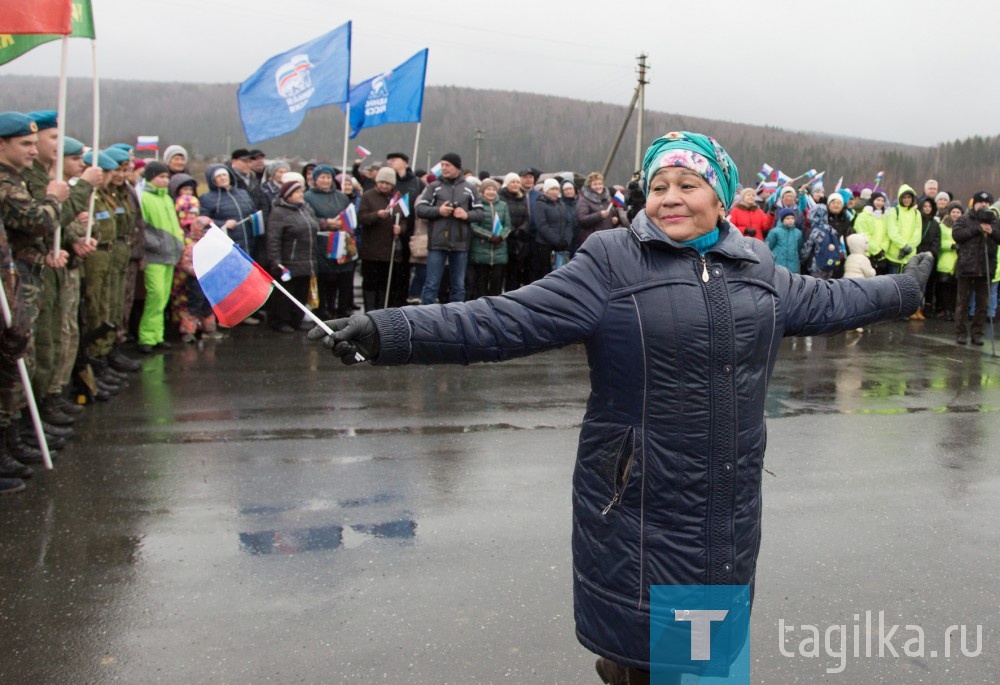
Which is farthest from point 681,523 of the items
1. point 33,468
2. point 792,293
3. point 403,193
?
point 403,193

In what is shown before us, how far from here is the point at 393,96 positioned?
48.7 ft

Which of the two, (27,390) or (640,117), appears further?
(640,117)

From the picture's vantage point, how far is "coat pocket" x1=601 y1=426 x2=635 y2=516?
113 inches

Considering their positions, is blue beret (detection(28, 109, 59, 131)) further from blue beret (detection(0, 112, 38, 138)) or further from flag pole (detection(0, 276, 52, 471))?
flag pole (detection(0, 276, 52, 471))

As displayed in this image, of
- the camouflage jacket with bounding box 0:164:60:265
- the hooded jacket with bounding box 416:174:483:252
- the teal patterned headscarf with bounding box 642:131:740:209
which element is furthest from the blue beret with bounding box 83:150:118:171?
the teal patterned headscarf with bounding box 642:131:740:209

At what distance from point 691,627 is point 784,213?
1276 cm

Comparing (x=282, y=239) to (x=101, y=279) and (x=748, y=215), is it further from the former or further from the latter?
(x=748, y=215)

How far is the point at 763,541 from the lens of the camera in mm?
5344

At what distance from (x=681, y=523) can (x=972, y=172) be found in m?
22.3

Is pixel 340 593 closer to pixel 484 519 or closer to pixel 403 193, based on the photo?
pixel 484 519

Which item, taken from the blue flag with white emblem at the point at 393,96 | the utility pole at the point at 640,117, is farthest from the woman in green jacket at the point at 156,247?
the utility pole at the point at 640,117

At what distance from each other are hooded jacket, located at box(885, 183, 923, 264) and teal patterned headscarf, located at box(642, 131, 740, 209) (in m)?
13.4

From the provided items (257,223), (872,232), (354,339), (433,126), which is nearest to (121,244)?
(257,223)

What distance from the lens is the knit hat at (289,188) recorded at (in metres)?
12.3
